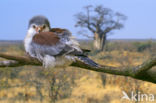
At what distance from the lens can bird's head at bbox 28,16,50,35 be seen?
3.41 m

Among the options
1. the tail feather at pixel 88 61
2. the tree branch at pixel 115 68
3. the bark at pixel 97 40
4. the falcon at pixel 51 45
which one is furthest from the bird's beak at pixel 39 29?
the bark at pixel 97 40

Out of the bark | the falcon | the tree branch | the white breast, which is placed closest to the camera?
the tree branch

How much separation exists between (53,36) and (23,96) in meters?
5.33

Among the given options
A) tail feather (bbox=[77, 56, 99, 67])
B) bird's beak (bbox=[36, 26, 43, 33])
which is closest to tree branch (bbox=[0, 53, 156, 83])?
tail feather (bbox=[77, 56, 99, 67])

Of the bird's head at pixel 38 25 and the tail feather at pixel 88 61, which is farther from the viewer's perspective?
the bird's head at pixel 38 25

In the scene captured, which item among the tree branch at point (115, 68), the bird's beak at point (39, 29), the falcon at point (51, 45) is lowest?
the tree branch at point (115, 68)

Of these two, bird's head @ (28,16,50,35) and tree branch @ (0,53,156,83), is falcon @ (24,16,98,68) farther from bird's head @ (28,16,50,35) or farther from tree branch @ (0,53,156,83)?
tree branch @ (0,53,156,83)

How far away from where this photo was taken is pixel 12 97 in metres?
8.08

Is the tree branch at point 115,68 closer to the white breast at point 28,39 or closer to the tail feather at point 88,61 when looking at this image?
the tail feather at point 88,61

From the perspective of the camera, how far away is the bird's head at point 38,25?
341 cm

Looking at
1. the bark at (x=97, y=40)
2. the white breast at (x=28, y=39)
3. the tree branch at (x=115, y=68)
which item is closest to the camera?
the tree branch at (x=115, y=68)

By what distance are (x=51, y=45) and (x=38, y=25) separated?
17.3 inches

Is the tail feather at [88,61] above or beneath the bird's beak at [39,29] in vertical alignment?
beneath

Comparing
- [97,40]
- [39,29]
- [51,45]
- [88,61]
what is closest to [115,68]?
[88,61]
